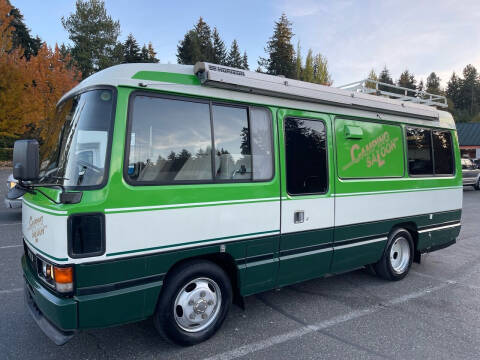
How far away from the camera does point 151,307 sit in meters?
3.19

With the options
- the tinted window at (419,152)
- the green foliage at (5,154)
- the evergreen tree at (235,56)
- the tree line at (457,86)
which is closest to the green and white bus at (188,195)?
the tinted window at (419,152)

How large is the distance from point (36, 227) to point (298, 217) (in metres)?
2.71

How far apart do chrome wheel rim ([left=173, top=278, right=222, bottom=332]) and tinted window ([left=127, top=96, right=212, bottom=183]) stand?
3.52 feet

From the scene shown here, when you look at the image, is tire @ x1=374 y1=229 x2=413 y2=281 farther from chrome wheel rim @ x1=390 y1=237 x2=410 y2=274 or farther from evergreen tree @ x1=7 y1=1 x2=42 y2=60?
evergreen tree @ x1=7 y1=1 x2=42 y2=60

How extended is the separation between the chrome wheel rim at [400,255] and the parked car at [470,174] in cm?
1829

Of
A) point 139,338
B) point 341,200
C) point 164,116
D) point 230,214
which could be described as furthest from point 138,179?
point 341,200

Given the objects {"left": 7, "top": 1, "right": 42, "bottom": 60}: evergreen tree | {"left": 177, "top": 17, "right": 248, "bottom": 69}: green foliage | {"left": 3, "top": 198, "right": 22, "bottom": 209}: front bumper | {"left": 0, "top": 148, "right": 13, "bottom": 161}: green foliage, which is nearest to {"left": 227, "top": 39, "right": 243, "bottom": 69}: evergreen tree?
{"left": 177, "top": 17, "right": 248, "bottom": 69}: green foliage

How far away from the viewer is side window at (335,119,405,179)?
4738 mm

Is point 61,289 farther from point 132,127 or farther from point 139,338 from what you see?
point 132,127

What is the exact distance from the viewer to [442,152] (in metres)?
6.37

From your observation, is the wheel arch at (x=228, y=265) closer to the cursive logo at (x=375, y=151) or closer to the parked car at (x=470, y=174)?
the cursive logo at (x=375, y=151)

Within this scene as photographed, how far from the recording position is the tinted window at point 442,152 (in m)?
6.22

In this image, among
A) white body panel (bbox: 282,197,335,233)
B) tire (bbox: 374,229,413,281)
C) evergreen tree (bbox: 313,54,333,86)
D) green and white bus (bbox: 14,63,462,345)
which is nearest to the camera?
green and white bus (bbox: 14,63,462,345)

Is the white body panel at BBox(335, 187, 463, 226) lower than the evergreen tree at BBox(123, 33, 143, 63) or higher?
lower
